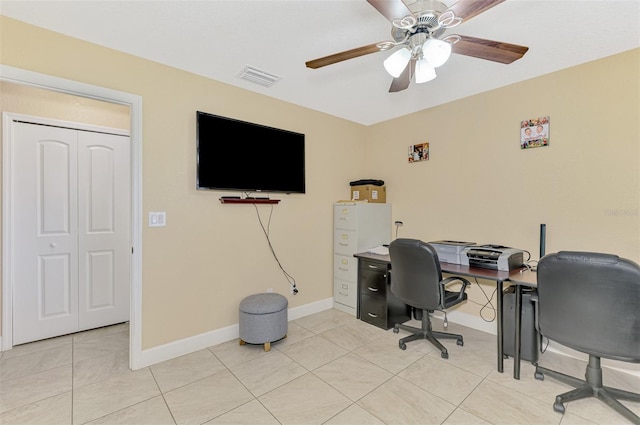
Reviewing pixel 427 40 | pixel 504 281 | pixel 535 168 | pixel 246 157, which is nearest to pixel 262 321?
pixel 246 157

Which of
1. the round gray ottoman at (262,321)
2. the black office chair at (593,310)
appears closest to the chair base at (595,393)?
the black office chair at (593,310)

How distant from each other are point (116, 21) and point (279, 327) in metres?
2.63

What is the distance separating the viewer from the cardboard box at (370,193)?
12.0 feet

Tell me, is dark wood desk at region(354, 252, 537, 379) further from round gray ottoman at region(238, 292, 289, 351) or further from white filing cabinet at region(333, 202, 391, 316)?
round gray ottoman at region(238, 292, 289, 351)

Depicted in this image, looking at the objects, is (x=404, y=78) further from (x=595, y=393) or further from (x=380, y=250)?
(x=595, y=393)

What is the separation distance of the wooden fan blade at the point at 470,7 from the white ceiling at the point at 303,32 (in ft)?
1.26

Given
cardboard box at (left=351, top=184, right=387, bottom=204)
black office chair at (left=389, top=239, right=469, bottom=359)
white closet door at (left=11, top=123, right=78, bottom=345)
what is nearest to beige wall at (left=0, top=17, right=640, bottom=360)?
cardboard box at (left=351, top=184, right=387, bottom=204)

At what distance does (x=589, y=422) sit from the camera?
1688mm

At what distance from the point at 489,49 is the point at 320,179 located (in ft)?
7.30

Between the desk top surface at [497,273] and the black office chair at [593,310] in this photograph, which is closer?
the black office chair at [593,310]

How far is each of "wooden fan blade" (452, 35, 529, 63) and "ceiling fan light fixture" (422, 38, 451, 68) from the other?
88 millimetres

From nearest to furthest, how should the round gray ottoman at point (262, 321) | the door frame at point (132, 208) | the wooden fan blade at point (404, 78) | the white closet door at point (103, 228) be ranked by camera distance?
the wooden fan blade at point (404, 78), the door frame at point (132, 208), the round gray ottoman at point (262, 321), the white closet door at point (103, 228)

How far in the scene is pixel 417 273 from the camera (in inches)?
95.7

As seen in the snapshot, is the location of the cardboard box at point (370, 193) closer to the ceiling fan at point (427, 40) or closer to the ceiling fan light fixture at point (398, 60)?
the ceiling fan at point (427, 40)
